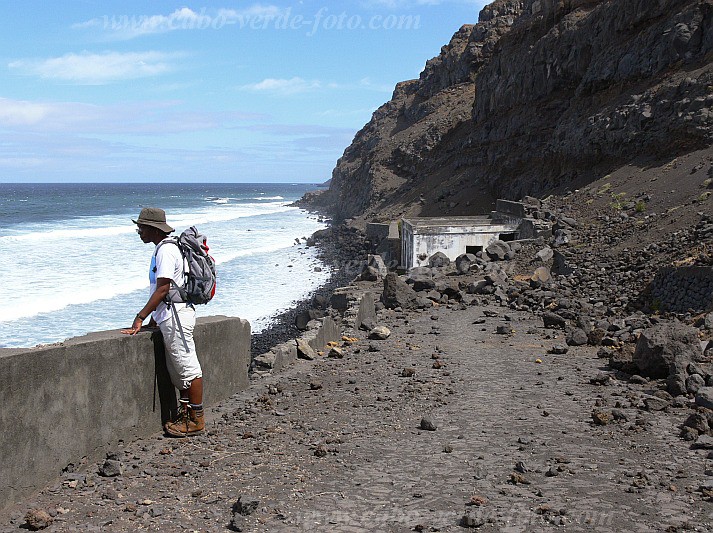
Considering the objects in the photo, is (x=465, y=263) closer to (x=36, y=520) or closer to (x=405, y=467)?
(x=405, y=467)

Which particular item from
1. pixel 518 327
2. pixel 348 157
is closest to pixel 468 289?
pixel 518 327

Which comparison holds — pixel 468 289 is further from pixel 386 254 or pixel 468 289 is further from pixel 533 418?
pixel 386 254

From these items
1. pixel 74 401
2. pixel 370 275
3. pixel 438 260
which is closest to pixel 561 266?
pixel 370 275

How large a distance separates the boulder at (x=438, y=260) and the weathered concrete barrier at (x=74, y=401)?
23.8 m

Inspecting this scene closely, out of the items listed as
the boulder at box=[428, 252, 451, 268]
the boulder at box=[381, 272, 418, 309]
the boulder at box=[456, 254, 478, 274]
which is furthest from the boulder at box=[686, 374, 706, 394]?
the boulder at box=[428, 252, 451, 268]

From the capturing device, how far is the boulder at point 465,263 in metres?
25.0

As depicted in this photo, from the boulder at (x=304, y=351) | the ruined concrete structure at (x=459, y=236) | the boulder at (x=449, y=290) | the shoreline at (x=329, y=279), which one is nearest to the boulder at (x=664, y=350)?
the boulder at (x=304, y=351)

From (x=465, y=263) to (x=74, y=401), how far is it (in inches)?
824

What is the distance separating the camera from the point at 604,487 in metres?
5.57

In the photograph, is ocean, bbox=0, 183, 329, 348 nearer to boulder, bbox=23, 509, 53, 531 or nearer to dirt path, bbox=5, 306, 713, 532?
dirt path, bbox=5, 306, 713, 532

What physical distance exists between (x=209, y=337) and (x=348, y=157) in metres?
96.0

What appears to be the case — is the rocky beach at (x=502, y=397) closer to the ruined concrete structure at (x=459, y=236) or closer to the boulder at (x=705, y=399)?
the boulder at (x=705, y=399)

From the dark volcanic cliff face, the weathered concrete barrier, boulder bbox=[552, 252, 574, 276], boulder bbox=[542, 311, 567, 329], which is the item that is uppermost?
the dark volcanic cliff face

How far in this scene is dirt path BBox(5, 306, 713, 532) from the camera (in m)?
4.89
